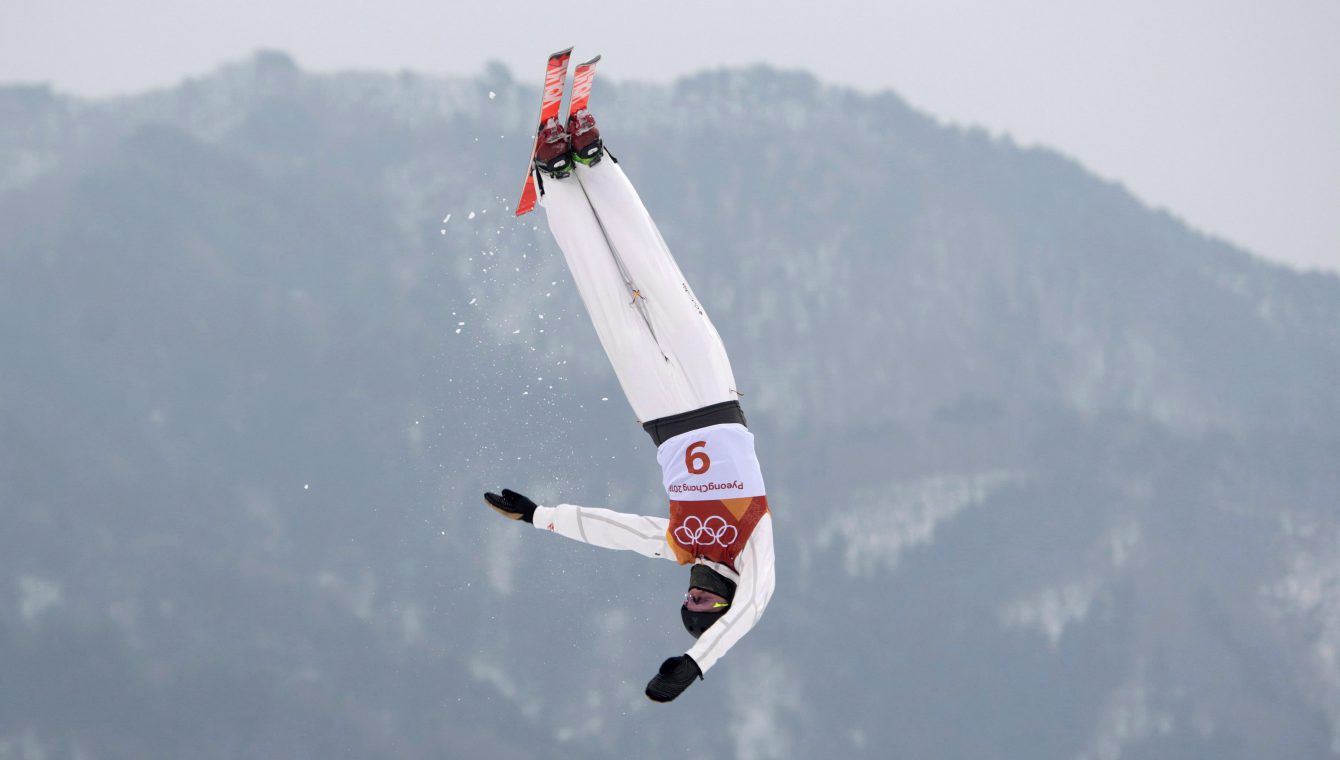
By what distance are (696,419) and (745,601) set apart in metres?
1.16

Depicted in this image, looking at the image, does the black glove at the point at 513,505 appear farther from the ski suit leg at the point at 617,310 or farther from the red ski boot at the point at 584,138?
the red ski boot at the point at 584,138

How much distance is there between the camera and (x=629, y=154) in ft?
144

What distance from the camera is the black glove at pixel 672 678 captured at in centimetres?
568

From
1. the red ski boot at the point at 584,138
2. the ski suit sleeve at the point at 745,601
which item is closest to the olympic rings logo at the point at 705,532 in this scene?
the ski suit sleeve at the point at 745,601

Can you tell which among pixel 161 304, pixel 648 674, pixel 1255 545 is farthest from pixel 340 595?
pixel 1255 545

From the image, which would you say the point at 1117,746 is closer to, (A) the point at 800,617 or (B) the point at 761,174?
(A) the point at 800,617

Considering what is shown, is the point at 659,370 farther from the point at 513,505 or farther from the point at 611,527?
the point at 513,505

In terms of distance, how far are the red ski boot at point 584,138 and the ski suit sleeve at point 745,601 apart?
2359 millimetres

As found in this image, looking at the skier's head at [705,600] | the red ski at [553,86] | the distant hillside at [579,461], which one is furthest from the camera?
the distant hillside at [579,461]

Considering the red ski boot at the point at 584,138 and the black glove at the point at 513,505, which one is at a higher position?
the red ski boot at the point at 584,138

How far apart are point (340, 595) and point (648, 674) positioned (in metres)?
8.34

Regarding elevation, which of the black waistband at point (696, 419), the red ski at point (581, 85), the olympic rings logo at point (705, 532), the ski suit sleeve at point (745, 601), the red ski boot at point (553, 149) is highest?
the red ski at point (581, 85)

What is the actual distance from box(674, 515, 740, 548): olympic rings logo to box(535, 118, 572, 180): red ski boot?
2207mm

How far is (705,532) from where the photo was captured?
6820 millimetres
